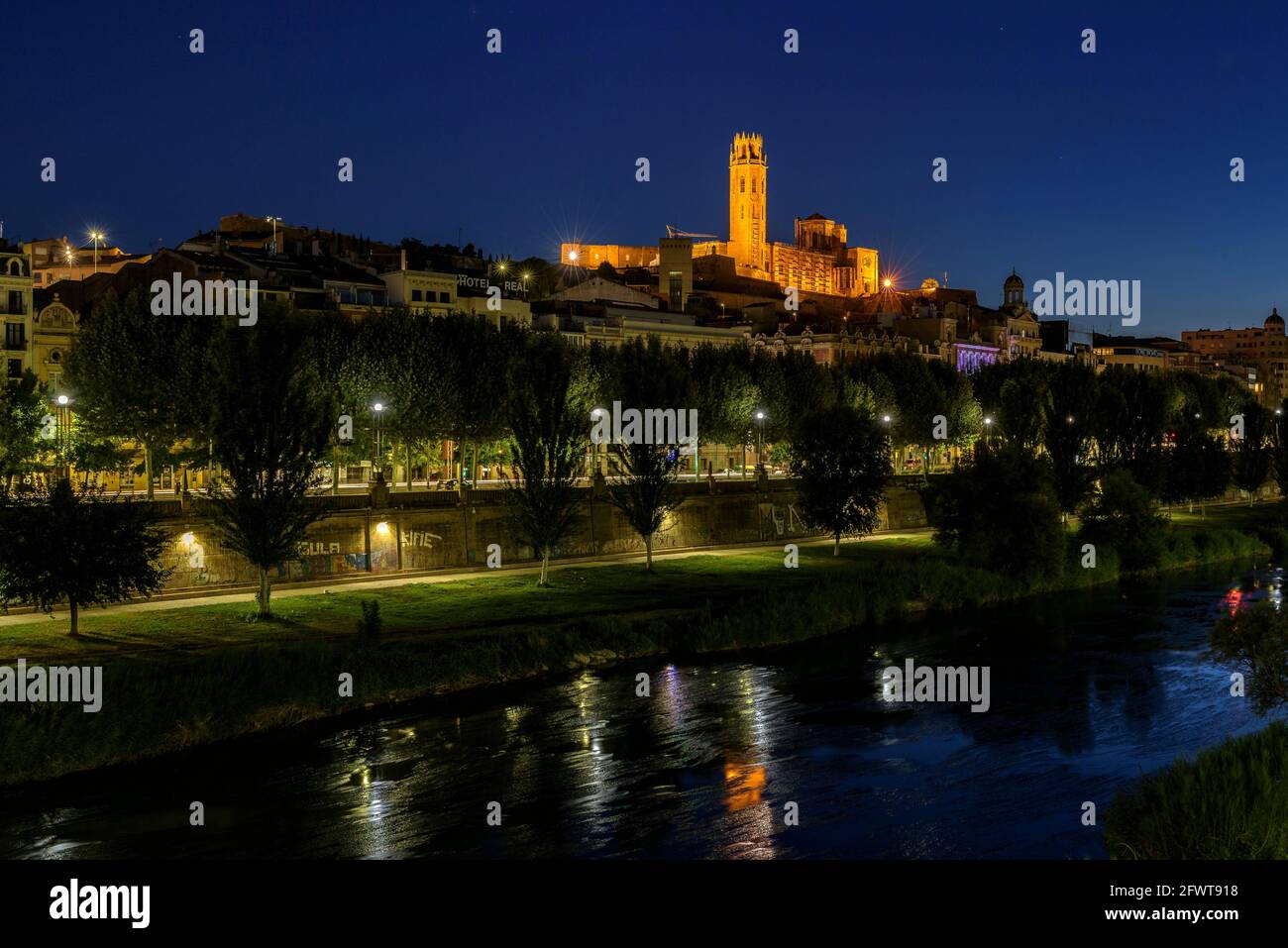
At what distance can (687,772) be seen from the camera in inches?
1075

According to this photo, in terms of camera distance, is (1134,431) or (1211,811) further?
(1134,431)

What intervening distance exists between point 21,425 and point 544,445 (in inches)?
911

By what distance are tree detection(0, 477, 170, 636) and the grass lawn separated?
124cm

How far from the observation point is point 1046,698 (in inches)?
1342

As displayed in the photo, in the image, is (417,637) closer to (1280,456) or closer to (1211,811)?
(1211,811)

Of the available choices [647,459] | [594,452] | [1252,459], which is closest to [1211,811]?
[647,459]

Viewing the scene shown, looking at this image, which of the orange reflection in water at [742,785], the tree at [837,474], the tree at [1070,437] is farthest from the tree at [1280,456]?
the orange reflection in water at [742,785]

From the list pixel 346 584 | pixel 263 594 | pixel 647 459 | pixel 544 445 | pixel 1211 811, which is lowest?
pixel 1211 811

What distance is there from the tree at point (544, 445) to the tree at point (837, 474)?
49.7 feet

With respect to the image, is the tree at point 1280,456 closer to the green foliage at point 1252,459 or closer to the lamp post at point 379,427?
the green foliage at point 1252,459

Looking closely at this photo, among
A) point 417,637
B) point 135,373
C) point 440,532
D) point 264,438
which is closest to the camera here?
point 417,637
